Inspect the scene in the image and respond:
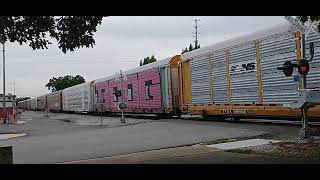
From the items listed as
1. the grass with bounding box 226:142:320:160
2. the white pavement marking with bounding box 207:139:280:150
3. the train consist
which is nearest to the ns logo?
the train consist

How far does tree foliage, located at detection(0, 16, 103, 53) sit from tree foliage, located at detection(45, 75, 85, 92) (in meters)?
138

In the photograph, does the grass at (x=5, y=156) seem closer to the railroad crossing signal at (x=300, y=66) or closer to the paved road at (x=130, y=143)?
the paved road at (x=130, y=143)

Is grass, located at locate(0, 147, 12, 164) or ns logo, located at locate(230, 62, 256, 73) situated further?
ns logo, located at locate(230, 62, 256, 73)

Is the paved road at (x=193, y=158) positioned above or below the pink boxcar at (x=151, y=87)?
below

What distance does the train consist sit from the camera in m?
16.1

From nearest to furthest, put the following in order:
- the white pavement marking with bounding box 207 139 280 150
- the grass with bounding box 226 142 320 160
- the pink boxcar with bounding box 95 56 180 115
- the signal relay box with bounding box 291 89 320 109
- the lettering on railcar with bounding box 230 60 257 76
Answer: the grass with bounding box 226 142 320 160, the signal relay box with bounding box 291 89 320 109, the white pavement marking with bounding box 207 139 280 150, the lettering on railcar with bounding box 230 60 257 76, the pink boxcar with bounding box 95 56 180 115

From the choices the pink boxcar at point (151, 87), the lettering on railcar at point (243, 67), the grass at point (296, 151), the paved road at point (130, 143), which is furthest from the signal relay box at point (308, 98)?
the pink boxcar at point (151, 87)

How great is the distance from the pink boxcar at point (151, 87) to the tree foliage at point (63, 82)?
112349 millimetres

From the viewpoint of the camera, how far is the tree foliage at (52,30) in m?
8.85

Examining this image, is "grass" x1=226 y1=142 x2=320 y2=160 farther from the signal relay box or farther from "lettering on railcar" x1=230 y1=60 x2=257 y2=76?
"lettering on railcar" x1=230 y1=60 x2=257 y2=76

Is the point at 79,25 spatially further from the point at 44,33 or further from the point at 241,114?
the point at 241,114
